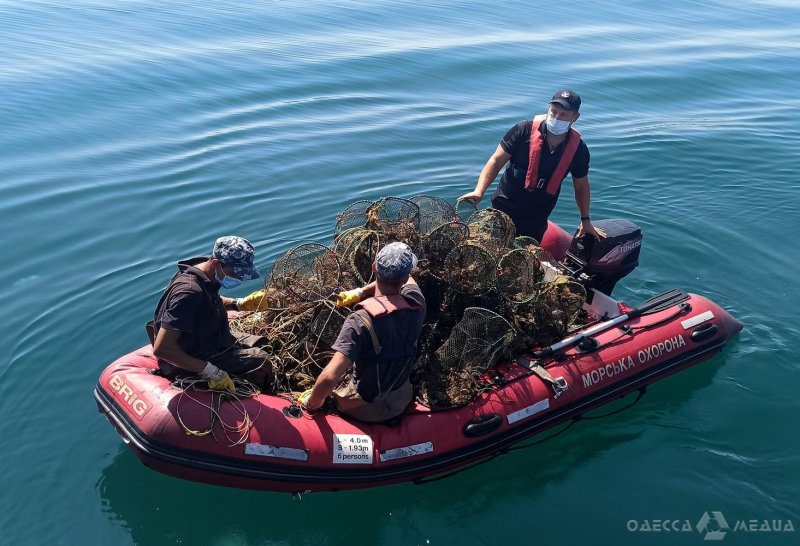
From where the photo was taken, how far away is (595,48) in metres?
19.5

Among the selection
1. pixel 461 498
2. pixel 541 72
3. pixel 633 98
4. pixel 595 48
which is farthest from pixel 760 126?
pixel 461 498

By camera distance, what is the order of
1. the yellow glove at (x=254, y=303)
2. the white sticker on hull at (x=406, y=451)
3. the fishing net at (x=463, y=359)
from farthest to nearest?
the yellow glove at (x=254, y=303)
the fishing net at (x=463, y=359)
the white sticker on hull at (x=406, y=451)

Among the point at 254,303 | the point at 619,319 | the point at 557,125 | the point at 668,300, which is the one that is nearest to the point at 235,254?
the point at 254,303

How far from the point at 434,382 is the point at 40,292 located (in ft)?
18.1

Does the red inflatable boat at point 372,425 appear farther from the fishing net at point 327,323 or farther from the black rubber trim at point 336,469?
the fishing net at point 327,323

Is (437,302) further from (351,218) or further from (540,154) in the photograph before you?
(540,154)

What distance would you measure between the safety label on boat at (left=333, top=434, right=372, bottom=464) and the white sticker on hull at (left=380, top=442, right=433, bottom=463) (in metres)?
0.13

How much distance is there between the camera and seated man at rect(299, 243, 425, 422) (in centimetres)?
483

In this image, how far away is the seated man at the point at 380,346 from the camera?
483 cm

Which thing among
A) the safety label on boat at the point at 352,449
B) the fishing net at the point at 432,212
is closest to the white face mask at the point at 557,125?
the fishing net at the point at 432,212

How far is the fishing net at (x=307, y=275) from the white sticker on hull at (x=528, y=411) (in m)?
1.92

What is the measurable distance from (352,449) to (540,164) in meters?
3.47

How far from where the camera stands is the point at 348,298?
5.61 m

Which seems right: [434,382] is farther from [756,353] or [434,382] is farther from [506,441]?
[756,353]
